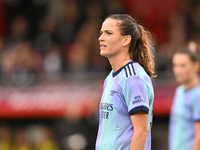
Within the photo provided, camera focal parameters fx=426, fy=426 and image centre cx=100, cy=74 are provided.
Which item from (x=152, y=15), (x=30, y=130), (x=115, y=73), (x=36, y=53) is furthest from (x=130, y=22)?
(x=152, y=15)

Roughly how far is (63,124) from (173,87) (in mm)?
2574

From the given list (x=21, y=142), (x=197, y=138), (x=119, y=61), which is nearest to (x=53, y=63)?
(x=21, y=142)

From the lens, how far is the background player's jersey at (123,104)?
10.8 ft

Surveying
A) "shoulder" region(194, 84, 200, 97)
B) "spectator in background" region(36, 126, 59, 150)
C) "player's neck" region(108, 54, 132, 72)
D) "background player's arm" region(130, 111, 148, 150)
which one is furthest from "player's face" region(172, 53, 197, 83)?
"spectator in background" region(36, 126, 59, 150)

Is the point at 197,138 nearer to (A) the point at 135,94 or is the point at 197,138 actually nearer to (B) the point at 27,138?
(A) the point at 135,94

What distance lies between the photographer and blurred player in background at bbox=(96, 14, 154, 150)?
326 cm

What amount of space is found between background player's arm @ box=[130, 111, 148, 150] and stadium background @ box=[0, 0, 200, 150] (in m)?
5.75

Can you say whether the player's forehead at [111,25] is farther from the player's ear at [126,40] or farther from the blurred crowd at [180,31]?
the blurred crowd at [180,31]

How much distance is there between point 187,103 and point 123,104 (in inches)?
83.8

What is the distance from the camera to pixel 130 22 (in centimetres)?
356

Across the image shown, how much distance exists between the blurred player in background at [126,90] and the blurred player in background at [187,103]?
5.71ft

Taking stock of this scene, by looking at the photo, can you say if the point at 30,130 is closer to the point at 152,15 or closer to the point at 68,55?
the point at 68,55

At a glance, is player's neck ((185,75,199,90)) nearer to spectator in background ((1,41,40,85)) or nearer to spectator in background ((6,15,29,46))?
spectator in background ((1,41,40,85))

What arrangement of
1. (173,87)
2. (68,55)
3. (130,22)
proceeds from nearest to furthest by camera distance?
(130,22) < (173,87) < (68,55)
